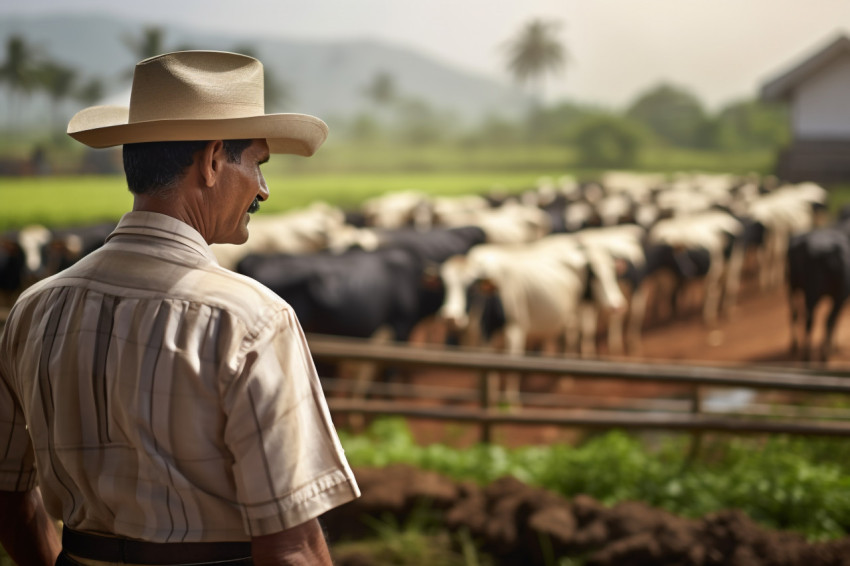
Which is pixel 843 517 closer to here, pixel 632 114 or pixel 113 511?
pixel 113 511

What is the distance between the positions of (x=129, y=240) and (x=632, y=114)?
2814cm

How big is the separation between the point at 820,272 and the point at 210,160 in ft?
31.1

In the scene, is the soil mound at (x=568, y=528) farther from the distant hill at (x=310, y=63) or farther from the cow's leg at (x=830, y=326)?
the distant hill at (x=310, y=63)

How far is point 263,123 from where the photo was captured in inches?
54.1

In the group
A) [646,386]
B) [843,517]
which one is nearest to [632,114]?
[646,386]

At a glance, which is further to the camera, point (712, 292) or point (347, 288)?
point (712, 292)

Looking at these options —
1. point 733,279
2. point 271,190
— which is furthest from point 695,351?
point 271,190

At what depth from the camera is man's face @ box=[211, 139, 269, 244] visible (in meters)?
1.42

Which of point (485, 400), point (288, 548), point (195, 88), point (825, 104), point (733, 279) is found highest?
point (825, 104)

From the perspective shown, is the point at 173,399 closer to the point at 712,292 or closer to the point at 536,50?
the point at 712,292

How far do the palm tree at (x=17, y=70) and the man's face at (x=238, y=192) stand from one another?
18396mm

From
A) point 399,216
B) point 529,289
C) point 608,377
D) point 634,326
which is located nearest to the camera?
point 608,377

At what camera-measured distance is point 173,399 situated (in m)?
1.25

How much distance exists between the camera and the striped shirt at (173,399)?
1237mm
